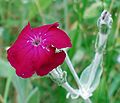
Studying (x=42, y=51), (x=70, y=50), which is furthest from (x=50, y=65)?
(x=70, y=50)

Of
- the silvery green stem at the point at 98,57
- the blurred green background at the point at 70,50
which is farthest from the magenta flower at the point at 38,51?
the blurred green background at the point at 70,50

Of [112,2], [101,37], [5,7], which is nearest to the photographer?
[101,37]

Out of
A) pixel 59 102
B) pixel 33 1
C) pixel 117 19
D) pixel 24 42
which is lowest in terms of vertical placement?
pixel 59 102

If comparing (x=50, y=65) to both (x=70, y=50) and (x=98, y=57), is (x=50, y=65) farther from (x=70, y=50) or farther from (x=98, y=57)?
(x=70, y=50)

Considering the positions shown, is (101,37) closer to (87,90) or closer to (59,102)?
(87,90)

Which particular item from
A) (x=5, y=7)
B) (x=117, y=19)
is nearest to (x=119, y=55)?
(x=117, y=19)

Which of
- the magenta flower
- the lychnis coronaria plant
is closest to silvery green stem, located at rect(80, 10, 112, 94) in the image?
the lychnis coronaria plant
